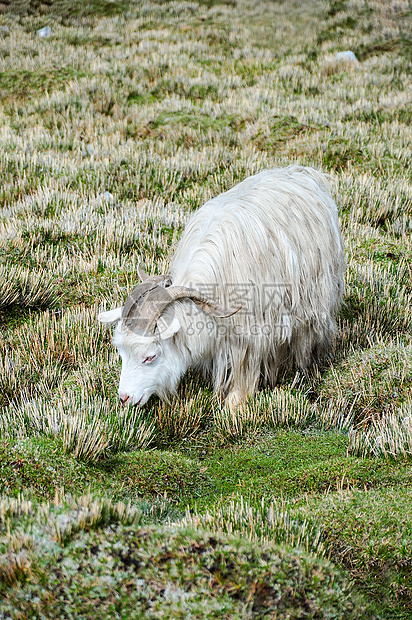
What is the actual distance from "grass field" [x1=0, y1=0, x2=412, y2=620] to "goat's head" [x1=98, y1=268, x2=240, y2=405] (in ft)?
0.86

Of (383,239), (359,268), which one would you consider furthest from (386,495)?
(383,239)

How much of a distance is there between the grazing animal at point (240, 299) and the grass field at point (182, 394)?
275 mm

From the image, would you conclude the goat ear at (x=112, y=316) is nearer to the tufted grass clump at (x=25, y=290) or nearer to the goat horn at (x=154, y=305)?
the goat horn at (x=154, y=305)

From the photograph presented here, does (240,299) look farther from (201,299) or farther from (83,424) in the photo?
(83,424)

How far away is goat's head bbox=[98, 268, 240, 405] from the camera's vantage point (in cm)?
386

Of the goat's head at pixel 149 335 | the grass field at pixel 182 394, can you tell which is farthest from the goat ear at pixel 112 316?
the grass field at pixel 182 394

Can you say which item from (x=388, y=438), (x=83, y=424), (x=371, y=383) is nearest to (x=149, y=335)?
(x=83, y=424)

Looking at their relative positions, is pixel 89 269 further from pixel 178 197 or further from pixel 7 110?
pixel 7 110

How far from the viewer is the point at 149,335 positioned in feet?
12.7

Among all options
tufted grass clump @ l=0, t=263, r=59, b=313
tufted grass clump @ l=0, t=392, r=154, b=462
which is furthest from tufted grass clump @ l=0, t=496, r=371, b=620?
tufted grass clump @ l=0, t=263, r=59, b=313

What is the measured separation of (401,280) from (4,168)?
6378 mm

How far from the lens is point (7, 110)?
40.8ft

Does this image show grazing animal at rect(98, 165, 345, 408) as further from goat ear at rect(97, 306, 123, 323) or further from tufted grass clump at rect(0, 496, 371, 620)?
tufted grass clump at rect(0, 496, 371, 620)

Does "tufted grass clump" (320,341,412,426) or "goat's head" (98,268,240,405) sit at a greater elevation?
"goat's head" (98,268,240,405)
